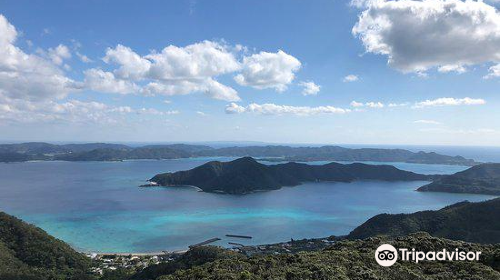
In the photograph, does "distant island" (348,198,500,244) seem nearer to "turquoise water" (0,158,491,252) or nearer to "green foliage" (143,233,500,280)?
"turquoise water" (0,158,491,252)

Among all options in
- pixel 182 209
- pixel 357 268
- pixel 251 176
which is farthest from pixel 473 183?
pixel 357 268

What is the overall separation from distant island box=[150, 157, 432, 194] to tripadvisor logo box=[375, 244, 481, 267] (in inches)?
5010

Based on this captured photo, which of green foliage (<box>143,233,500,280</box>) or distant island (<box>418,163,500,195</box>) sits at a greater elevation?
green foliage (<box>143,233,500,280</box>)

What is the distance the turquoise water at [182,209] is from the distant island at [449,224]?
1441 centimetres

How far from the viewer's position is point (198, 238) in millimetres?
77062

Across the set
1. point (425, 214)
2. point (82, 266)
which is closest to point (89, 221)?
point (82, 266)

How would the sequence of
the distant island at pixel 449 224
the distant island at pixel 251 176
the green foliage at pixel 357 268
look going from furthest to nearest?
the distant island at pixel 251 176 < the distant island at pixel 449 224 < the green foliage at pixel 357 268

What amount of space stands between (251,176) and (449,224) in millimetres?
102942

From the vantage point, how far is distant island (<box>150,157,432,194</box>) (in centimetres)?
15650

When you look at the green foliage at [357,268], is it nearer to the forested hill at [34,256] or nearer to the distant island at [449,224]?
the forested hill at [34,256]

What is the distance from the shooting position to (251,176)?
163m

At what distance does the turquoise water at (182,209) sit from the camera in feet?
262

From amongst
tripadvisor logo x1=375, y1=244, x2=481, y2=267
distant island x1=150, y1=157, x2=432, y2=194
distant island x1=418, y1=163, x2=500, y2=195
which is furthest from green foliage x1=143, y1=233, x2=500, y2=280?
distant island x1=418, y1=163, x2=500, y2=195

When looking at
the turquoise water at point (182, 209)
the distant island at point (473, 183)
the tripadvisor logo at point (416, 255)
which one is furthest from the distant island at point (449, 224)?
the distant island at point (473, 183)
